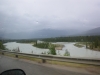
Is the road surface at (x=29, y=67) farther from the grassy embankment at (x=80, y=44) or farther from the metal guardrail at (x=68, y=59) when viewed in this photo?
the grassy embankment at (x=80, y=44)

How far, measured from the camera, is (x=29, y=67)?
1.75 m

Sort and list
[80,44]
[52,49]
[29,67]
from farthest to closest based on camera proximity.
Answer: [29,67], [52,49], [80,44]

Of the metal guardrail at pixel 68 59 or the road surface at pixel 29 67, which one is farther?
the road surface at pixel 29 67

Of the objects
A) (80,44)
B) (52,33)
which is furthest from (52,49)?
(80,44)

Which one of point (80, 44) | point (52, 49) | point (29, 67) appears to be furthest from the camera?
point (29, 67)

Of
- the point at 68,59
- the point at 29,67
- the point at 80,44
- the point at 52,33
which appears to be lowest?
the point at 29,67

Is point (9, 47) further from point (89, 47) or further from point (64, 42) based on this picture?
point (89, 47)

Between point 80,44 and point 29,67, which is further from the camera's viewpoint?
point 29,67

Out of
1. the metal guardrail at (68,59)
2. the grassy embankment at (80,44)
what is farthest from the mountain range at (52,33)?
the metal guardrail at (68,59)

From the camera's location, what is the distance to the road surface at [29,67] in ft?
4.69

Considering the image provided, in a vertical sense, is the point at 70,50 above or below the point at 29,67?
above

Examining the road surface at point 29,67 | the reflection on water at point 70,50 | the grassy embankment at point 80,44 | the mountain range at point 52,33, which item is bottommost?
the road surface at point 29,67

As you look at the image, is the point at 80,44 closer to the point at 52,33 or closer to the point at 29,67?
the point at 52,33

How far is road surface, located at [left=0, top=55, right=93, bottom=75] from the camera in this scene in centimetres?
143
